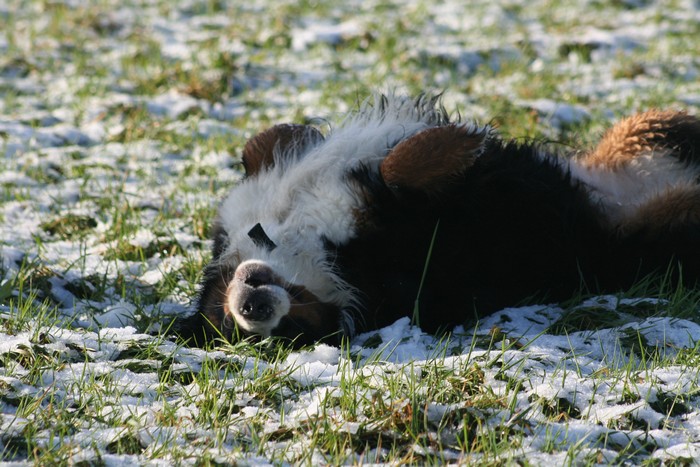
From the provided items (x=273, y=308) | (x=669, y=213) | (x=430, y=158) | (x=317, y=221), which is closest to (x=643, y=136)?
(x=669, y=213)

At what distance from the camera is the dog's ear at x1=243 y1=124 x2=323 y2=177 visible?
14.8 feet

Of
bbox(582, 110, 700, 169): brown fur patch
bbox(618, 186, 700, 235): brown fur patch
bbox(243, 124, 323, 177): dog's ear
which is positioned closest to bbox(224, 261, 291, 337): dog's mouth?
bbox(243, 124, 323, 177): dog's ear

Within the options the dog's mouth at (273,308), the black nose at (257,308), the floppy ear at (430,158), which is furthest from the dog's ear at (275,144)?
the black nose at (257,308)

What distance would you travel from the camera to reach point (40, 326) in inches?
138

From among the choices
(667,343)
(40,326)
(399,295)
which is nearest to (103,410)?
(40,326)

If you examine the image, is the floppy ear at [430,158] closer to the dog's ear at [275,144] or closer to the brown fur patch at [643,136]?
the dog's ear at [275,144]

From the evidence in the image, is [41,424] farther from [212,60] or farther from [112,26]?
[112,26]

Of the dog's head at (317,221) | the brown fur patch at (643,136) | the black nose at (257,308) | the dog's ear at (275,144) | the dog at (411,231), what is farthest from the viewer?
the brown fur patch at (643,136)

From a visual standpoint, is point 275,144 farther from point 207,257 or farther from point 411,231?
point 411,231

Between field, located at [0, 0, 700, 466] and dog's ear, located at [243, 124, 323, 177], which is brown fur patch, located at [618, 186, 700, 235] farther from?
dog's ear, located at [243, 124, 323, 177]

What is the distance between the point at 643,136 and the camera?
4828mm

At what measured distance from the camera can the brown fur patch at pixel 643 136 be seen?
4789 millimetres

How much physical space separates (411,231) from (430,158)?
337 mm

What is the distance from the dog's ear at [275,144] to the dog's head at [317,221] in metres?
0.11
